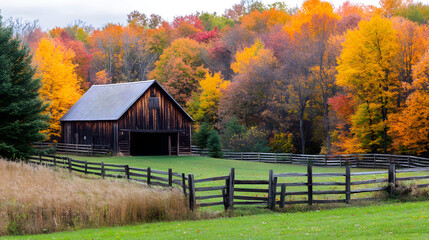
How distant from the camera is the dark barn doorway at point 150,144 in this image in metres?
45.0

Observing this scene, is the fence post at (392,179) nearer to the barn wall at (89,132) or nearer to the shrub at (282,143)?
the barn wall at (89,132)

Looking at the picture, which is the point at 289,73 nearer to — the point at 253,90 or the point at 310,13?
the point at 253,90

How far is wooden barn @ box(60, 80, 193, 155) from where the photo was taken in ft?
136

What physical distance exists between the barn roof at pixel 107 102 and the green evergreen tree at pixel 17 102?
34.5 ft

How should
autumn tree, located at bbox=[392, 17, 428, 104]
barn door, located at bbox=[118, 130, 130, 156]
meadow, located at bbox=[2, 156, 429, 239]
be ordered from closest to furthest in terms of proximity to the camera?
meadow, located at bbox=[2, 156, 429, 239] < autumn tree, located at bbox=[392, 17, 428, 104] < barn door, located at bbox=[118, 130, 130, 156]

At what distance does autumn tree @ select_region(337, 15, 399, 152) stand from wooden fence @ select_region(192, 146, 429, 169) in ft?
4.36

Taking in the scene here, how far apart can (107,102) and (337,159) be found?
21827mm

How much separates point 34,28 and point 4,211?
266 ft

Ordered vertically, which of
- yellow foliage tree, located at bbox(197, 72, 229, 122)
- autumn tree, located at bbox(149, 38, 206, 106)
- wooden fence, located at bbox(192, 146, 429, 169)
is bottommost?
wooden fence, located at bbox(192, 146, 429, 169)

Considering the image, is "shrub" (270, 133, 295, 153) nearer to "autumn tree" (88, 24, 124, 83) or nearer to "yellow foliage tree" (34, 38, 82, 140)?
"yellow foliage tree" (34, 38, 82, 140)

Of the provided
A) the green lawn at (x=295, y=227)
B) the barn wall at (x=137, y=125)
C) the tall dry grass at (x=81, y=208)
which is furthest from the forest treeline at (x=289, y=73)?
the green lawn at (x=295, y=227)

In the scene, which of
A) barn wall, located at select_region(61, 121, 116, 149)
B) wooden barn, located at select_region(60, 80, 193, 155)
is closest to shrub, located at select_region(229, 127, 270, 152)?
wooden barn, located at select_region(60, 80, 193, 155)

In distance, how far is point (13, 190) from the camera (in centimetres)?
1549

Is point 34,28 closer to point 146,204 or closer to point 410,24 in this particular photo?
point 410,24
